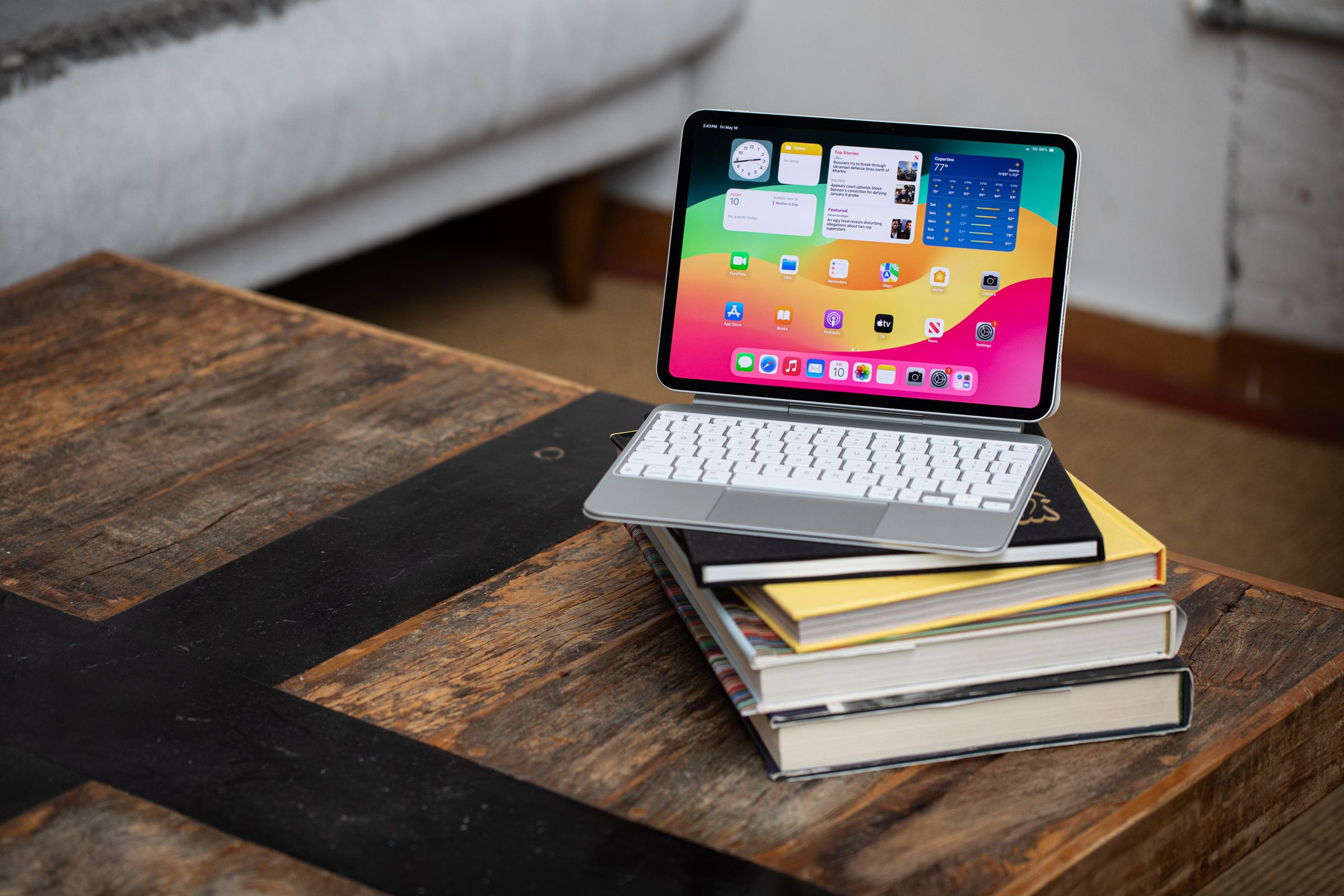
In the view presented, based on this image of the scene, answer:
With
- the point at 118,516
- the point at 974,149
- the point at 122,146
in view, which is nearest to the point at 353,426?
the point at 118,516

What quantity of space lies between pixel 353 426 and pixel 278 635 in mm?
238

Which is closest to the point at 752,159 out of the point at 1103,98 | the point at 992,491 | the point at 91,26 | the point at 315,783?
the point at 992,491

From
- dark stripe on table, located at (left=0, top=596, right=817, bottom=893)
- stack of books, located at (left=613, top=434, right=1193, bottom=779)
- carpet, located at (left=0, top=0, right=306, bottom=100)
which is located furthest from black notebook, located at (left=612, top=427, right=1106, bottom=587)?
carpet, located at (left=0, top=0, right=306, bottom=100)

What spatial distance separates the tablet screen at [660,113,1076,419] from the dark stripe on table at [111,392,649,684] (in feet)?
0.41

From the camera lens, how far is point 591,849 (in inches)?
21.2

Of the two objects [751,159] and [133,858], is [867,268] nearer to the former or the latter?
[751,159]

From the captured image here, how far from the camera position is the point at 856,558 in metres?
0.58

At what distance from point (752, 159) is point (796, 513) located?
0.70 ft

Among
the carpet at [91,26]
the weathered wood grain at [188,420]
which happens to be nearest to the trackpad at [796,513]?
the weathered wood grain at [188,420]

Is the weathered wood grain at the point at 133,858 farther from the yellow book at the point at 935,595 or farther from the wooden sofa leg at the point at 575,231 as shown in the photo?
the wooden sofa leg at the point at 575,231

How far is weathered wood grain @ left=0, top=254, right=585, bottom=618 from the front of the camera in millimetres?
760

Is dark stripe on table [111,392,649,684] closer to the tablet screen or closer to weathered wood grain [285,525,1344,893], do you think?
weathered wood grain [285,525,1344,893]

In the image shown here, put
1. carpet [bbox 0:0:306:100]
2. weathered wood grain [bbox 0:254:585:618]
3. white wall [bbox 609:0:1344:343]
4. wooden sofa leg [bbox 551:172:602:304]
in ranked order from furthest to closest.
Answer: wooden sofa leg [bbox 551:172:602:304], white wall [bbox 609:0:1344:343], carpet [bbox 0:0:306:100], weathered wood grain [bbox 0:254:585:618]

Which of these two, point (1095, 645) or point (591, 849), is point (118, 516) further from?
point (1095, 645)
